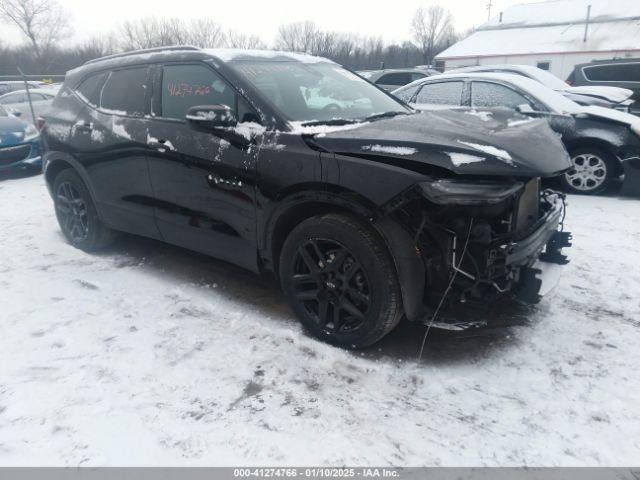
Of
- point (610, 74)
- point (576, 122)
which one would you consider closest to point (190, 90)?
point (576, 122)

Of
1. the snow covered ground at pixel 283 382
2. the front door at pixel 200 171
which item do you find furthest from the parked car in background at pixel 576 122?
the front door at pixel 200 171

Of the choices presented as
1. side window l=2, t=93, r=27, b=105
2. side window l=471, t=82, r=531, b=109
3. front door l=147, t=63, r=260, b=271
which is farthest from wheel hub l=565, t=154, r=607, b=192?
Result: side window l=2, t=93, r=27, b=105

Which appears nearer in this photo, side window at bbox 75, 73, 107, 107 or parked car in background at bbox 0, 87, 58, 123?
side window at bbox 75, 73, 107, 107

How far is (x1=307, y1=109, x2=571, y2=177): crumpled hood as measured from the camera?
2.29 m

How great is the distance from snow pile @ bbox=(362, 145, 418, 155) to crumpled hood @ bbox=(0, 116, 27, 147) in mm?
7902

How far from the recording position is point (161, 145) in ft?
11.4

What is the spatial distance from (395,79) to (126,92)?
477 inches

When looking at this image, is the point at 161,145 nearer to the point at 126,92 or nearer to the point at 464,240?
the point at 126,92

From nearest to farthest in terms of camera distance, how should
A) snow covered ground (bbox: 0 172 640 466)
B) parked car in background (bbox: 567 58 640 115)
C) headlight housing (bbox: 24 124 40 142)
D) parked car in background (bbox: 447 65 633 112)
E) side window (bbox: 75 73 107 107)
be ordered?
snow covered ground (bbox: 0 172 640 466) < side window (bbox: 75 73 107 107) < parked car in background (bbox: 447 65 633 112) < headlight housing (bbox: 24 124 40 142) < parked car in background (bbox: 567 58 640 115)

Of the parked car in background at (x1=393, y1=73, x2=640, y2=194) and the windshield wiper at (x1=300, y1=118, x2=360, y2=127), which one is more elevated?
the windshield wiper at (x1=300, y1=118, x2=360, y2=127)

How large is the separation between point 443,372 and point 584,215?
3.67 meters

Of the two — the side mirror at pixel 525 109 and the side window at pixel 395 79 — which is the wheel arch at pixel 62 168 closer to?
the side mirror at pixel 525 109

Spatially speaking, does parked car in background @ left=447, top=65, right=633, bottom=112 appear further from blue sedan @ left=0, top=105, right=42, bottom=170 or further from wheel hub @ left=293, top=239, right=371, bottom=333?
blue sedan @ left=0, top=105, right=42, bottom=170

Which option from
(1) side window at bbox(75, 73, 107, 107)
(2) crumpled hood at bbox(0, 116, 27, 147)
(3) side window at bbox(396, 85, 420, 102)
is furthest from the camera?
(2) crumpled hood at bbox(0, 116, 27, 147)
